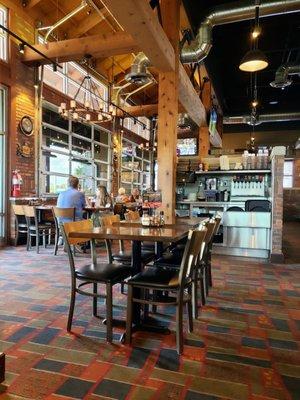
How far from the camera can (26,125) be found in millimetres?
6746

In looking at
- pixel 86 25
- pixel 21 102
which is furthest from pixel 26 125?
pixel 86 25

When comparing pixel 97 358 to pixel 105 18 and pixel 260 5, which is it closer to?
pixel 260 5

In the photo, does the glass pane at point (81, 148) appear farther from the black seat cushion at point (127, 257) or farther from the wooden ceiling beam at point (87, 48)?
the black seat cushion at point (127, 257)

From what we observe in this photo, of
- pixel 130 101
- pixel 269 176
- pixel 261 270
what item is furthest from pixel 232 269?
pixel 130 101

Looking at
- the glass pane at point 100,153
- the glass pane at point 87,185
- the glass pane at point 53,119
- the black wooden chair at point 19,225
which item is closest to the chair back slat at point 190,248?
the black wooden chair at point 19,225

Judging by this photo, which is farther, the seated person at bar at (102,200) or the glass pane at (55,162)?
the glass pane at (55,162)

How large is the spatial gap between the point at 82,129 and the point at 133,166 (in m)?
4.02

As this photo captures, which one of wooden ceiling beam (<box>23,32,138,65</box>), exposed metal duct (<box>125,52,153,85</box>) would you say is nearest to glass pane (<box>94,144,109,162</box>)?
wooden ceiling beam (<box>23,32,138,65</box>)

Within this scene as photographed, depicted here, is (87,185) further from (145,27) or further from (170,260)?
(170,260)

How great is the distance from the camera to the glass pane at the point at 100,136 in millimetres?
10250

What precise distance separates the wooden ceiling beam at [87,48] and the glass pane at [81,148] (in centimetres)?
276

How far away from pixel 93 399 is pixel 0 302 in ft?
6.25

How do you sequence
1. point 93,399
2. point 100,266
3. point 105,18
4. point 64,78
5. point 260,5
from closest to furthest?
1. point 93,399
2. point 100,266
3. point 260,5
4. point 105,18
5. point 64,78

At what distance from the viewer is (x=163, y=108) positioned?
4949 millimetres
